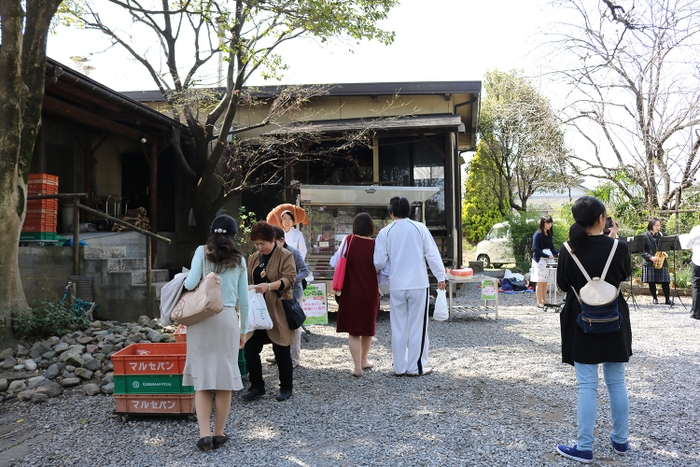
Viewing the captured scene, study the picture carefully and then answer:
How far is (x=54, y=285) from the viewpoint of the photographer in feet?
26.6

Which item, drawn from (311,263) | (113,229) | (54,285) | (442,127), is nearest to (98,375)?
(54,285)

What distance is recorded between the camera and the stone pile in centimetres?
527

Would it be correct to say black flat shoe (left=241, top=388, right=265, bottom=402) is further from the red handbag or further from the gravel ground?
the red handbag

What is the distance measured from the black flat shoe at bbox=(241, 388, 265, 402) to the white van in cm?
1450

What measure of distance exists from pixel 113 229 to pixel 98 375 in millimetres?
6585

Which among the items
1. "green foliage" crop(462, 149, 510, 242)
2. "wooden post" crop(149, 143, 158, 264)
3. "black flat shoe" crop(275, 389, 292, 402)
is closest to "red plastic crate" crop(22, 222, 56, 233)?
"wooden post" crop(149, 143, 158, 264)

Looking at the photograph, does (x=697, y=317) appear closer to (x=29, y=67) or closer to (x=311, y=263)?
(x=311, y=263)

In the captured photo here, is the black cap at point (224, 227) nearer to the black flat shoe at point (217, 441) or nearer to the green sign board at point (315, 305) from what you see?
the black flat shoe at point (217, 441)

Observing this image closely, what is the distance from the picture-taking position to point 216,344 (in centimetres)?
379

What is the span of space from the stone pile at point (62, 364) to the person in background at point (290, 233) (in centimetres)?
190

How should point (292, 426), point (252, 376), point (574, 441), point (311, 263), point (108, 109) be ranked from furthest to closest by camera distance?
point (108, 109) < point (311, 263) < point (252, 376) < point (292, 426) < point (574, 441)

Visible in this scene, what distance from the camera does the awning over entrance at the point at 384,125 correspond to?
42.4 feet

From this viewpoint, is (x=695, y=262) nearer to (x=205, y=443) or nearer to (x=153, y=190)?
(x=205, y=443)

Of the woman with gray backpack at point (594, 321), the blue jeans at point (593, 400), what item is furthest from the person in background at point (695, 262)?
the blue jeans at point (593, 400)
